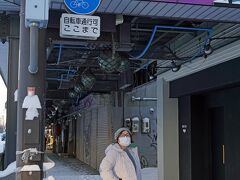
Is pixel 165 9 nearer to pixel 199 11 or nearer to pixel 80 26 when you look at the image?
pixel 199 11

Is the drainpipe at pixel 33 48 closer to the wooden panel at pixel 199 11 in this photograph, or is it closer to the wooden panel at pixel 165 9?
the wooden panel at pixel 165 9

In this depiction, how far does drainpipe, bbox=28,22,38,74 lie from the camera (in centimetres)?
364

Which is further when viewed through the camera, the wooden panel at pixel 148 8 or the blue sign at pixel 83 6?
the wooden panel at pixel 148 8

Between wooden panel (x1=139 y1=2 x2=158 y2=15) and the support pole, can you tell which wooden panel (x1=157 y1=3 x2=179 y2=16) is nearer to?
wooden panel (x1=139 y1=2 x2=158 y2=15)

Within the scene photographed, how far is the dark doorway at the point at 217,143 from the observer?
9.52 m

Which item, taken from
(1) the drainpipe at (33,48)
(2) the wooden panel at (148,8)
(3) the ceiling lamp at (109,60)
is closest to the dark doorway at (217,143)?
(3) the ceiling lamp at (109,60)

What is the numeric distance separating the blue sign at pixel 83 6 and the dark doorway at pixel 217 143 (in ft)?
18.3

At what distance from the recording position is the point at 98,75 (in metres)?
15.2

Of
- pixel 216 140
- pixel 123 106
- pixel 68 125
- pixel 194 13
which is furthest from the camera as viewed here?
pixel 68 125

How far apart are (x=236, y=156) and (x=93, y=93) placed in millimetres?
9623

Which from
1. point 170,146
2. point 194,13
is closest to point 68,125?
point 170,146

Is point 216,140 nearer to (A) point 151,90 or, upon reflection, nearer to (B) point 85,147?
(A) point 151,90

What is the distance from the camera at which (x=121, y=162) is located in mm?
5742

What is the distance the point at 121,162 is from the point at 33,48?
2.52 metres
